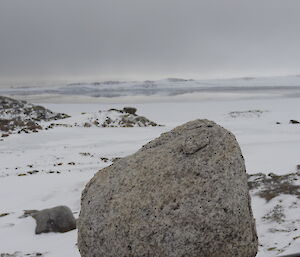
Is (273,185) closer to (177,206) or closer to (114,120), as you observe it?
(177,206)

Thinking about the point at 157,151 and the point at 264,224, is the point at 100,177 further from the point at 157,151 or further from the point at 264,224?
the point at 264,224

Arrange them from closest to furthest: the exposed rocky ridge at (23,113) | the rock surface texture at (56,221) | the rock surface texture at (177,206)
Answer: the rock surface texture at (177,206)
the rock surface texture at (56,221)
the exposed rocky ridge at (23,113)

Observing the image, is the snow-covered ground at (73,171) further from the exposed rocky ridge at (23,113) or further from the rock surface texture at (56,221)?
the exposed rocky ridge at (23,113)

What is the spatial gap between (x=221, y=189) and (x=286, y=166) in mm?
10084

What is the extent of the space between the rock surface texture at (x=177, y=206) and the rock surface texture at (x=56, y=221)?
373cm

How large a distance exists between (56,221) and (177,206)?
515cm

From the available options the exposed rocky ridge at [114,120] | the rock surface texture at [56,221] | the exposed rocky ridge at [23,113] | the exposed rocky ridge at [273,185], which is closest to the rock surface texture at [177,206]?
the rock surface texture at [56,221]

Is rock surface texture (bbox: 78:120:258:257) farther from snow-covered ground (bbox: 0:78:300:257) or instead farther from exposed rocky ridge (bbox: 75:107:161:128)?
exposed rocky ridge (bbox: 75:107:161:128)

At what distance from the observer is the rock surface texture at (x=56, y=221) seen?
9.35m

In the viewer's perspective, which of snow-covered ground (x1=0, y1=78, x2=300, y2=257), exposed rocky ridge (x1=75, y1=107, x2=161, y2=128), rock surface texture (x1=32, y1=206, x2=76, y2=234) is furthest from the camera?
exposed rocky ridge (x1=75, y1=107, x2=161, y2=128)

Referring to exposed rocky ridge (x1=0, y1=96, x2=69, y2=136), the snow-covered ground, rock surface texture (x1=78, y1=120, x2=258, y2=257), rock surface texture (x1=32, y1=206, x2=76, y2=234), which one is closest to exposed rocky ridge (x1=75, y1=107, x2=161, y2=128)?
the snow-covered ground

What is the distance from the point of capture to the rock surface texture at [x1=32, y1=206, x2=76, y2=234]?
368 inches

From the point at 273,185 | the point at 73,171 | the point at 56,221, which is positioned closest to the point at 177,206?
the point at 56,221

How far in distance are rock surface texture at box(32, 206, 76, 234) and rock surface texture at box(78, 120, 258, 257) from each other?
373 centimetres
